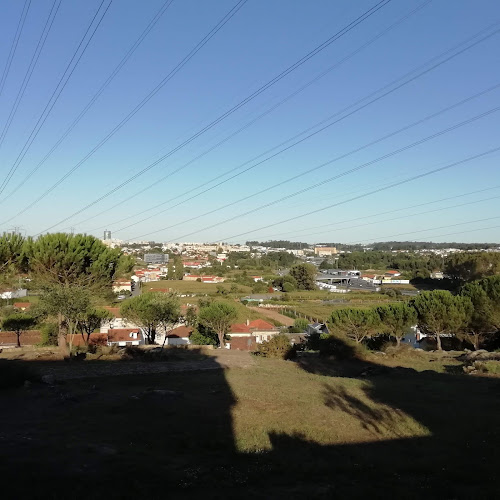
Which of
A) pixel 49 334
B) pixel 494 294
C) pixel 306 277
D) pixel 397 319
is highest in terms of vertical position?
pixel 306 277

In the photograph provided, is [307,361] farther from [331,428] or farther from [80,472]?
[80,472]

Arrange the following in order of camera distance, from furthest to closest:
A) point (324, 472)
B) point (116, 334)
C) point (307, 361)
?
1. point (116, 334)
2. point (307, 361)
3. point (324, 472)

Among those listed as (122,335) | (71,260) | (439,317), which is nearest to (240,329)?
(122,335)

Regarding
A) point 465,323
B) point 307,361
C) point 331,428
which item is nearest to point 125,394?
point 331,428

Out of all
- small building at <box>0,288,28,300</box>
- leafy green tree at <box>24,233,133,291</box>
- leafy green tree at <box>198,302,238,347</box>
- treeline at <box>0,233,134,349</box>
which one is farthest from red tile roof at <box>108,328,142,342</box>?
leafy green tree at <box>24,233,133,291</box>

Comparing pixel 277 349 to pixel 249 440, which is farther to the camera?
pixel 277 349

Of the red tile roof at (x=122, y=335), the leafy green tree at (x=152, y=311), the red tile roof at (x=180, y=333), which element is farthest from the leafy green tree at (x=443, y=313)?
the red tile roof at (x=122, y=335)

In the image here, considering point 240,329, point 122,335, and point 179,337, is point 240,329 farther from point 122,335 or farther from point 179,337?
point 122,335
